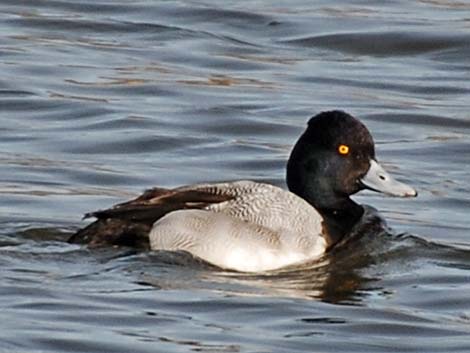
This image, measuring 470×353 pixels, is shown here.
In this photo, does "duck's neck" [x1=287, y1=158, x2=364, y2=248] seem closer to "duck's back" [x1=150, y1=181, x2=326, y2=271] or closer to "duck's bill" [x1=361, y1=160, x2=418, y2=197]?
"duck's bill" [x1=361, y1=160, x2=418, y2=197]

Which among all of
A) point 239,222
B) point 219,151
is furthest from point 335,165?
point 219,151

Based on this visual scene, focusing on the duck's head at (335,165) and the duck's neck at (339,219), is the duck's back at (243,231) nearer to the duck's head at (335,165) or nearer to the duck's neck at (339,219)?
the duck's neck at (339,219)

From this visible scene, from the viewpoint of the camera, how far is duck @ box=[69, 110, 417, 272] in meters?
11.8

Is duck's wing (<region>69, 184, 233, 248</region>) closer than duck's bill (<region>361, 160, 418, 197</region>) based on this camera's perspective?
Yes

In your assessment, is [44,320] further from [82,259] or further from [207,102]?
[207,102]

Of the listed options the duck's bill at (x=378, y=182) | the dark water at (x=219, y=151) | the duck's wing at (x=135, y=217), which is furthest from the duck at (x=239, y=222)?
the duck's bill at (x=378, y=182)

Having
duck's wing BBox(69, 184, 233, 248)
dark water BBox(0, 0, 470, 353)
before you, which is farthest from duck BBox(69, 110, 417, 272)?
dark water BBox(0, 0, 470, 353)

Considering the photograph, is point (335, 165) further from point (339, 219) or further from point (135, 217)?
point (135, 217)

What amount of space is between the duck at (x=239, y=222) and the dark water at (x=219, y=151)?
111 millimetres

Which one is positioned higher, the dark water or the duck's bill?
the duck's bill

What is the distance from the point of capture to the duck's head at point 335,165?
1253 cm

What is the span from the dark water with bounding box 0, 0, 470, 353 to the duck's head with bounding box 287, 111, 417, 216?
323 mm

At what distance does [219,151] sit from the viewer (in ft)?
51.1

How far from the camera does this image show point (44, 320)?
34.4 ft
